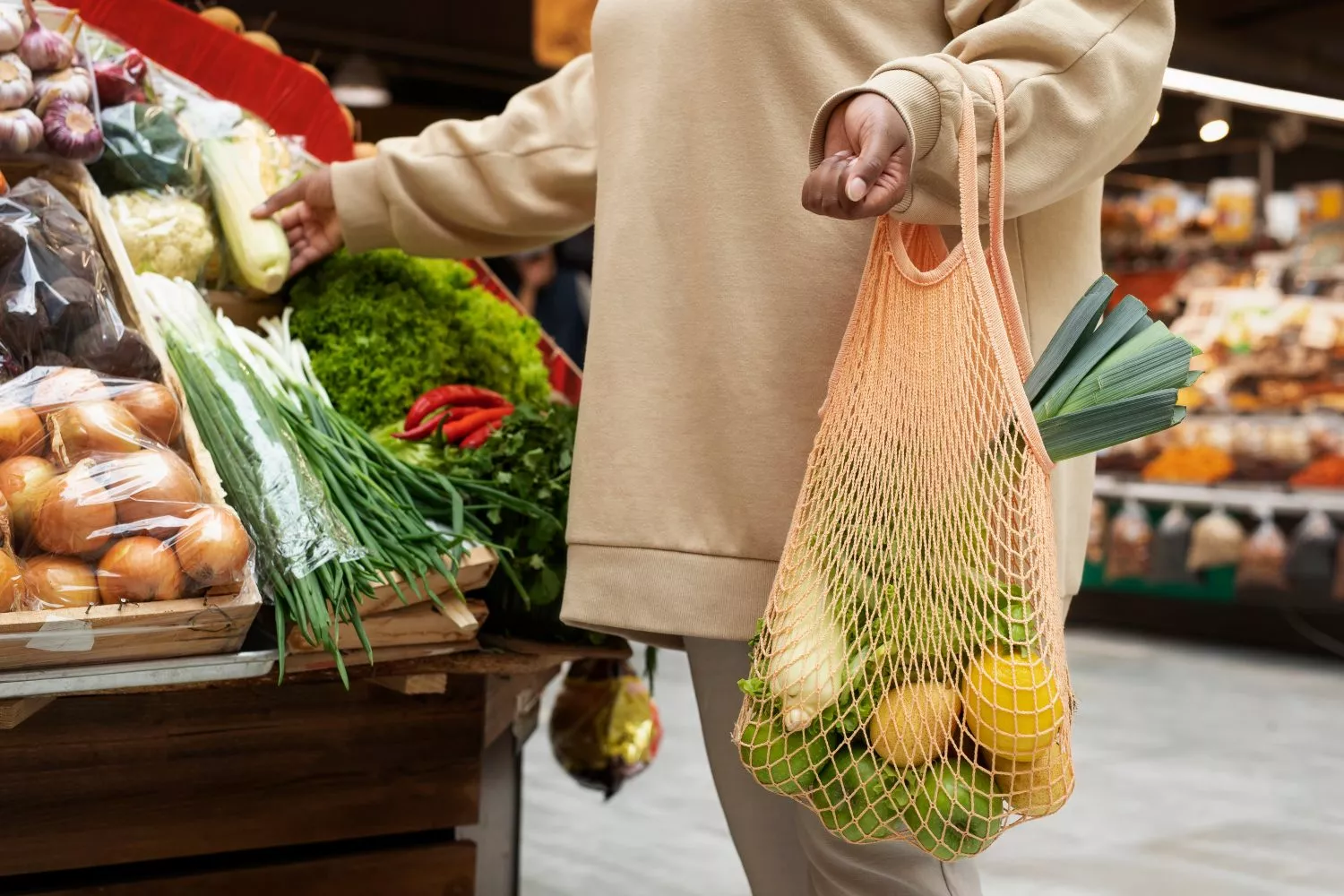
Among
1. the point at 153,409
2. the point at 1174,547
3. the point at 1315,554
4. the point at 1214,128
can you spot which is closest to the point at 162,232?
the point at 153,409

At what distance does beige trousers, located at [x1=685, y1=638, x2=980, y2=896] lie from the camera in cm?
141

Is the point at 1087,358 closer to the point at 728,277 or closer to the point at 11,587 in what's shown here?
the point at 728,277

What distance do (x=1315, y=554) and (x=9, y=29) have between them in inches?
230

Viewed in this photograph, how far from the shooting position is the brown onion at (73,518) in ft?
4.38

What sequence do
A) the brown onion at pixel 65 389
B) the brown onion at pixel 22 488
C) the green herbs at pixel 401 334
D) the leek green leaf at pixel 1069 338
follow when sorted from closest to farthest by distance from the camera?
the leek green leaf at pixel 1069 338, the brown onion at pixel 22 488, the brown onion at pixel 65 389, the green herbs at pixel 401 334

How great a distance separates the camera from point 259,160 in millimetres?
2277

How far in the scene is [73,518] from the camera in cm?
134

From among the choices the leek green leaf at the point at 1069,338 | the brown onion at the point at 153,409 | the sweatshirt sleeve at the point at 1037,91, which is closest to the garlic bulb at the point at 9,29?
the brown onion at the point at 153,409


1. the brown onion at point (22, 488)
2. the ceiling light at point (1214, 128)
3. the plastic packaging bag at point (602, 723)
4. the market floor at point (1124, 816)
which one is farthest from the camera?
the ceiling light at point (1214, 128)

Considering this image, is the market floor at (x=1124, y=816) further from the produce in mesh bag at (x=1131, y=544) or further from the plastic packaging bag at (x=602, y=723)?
the produce in mesh bag at (x=1131, y=544)

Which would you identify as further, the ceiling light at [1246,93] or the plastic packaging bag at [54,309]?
the ceiling light at [1246,93]

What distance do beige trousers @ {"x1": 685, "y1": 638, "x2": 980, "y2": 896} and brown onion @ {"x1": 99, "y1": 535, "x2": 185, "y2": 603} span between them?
0.57 metres

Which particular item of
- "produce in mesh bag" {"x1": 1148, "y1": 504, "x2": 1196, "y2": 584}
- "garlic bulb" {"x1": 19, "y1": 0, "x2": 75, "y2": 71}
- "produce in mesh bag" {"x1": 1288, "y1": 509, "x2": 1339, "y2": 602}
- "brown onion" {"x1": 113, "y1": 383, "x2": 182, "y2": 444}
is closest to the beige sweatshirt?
"brown onion" {"x1": 113, "y1": 383, "x2": 182, "y2": 444}

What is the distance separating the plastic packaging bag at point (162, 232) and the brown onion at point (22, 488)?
2.32 feet
